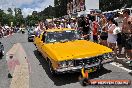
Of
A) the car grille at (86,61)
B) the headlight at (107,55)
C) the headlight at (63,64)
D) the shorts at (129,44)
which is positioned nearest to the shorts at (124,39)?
the shorts at (129,44)

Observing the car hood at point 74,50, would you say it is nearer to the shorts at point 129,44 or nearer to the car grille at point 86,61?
the car grille at point 86,61

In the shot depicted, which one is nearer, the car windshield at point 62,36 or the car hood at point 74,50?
the car hood at point 74,50

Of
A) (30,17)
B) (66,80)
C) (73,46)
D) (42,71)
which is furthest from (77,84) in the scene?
(30,17)

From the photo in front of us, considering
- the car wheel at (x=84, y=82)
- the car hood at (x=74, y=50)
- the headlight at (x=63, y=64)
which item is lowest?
the car wheel at (x=84, y=82)

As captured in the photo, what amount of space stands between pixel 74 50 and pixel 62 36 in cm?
206

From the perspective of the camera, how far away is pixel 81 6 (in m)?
57.7

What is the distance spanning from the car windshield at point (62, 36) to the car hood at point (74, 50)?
1.43ft

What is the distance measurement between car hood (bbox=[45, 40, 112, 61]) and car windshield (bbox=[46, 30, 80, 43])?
1.43 feet

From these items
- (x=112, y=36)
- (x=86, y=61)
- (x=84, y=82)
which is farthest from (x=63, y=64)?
(x=112, y=36)

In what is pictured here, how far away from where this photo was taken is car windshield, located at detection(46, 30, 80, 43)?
37.3 ft

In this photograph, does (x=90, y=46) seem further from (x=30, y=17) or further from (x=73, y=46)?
(x=30, y=17)

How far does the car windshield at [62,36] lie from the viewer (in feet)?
37.3

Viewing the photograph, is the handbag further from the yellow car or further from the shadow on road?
the shadow on road

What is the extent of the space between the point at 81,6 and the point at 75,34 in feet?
153
